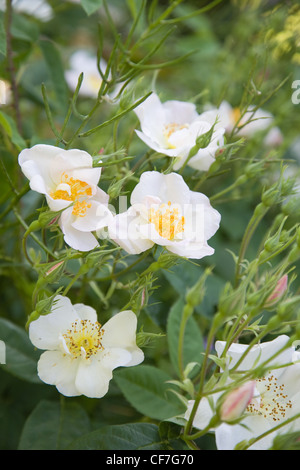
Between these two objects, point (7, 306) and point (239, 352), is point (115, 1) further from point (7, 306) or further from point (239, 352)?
point (239, 352)

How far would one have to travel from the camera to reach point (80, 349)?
38 centimetres

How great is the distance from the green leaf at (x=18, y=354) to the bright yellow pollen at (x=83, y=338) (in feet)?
0.36

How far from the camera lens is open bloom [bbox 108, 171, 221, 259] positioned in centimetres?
36

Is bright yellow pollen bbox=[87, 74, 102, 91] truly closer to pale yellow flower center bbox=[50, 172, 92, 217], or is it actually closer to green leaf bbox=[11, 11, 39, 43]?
green leaf bbox=[11, 11, 39, 43]

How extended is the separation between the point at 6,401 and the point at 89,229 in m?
0.31

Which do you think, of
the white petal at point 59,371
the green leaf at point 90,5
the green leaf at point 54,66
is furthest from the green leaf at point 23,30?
the white petal at point 59,371

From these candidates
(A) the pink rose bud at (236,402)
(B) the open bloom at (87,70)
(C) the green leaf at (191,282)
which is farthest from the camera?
(B) the open bloom at (87,70)

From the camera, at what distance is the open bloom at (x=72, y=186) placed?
1.19 feet

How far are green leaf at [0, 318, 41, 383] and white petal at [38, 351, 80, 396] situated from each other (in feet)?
0.36

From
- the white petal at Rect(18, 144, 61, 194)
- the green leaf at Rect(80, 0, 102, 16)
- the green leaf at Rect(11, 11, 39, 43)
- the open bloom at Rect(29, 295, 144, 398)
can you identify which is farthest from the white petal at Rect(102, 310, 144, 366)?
the green leaf at Rect(11, 11, 39, 43)

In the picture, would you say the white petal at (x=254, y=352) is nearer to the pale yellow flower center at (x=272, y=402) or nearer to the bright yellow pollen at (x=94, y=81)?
the pale yellow flower center at (x=272, y=402)

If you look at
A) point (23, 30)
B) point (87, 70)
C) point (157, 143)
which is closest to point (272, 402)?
point (157, 143)

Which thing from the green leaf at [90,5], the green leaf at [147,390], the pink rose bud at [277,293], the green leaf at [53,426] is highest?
the green leaf at [90,5]

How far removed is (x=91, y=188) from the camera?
38 cm
